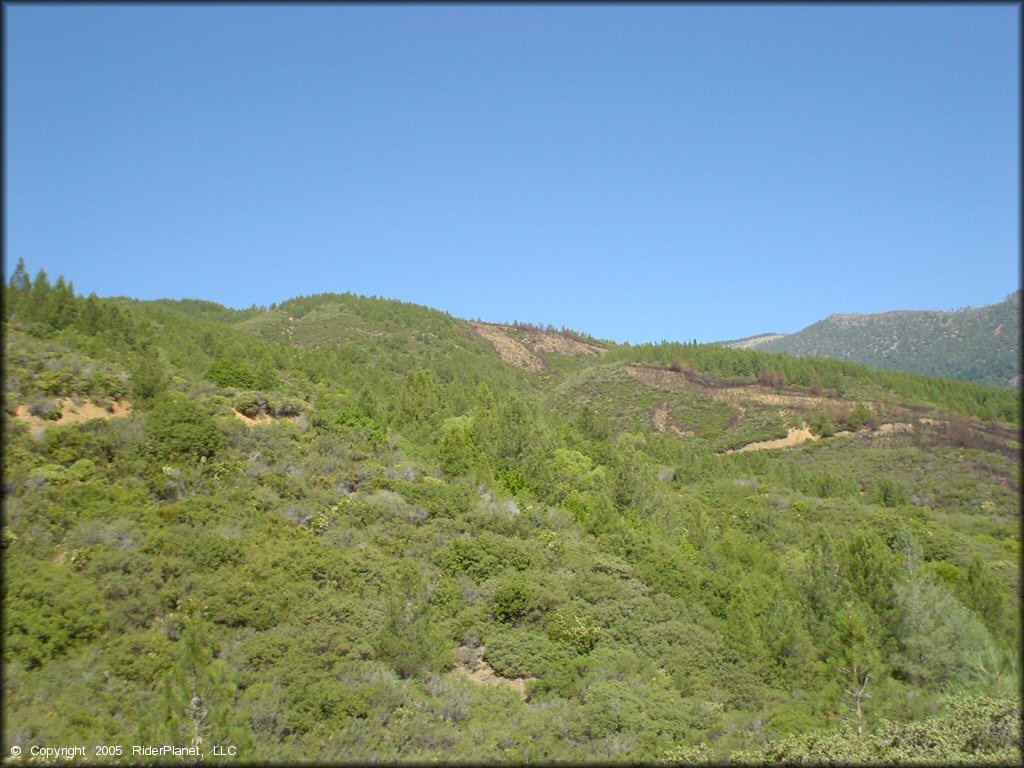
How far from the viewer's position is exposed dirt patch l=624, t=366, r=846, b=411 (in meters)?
78.8

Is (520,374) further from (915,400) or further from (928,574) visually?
(928,574)

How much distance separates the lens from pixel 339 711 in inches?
500

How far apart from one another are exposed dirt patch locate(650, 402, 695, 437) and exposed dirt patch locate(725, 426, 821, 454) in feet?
22.6

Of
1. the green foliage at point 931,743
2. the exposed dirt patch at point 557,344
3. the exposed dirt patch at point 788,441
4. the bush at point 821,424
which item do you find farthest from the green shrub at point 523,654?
the exposed dirt patch at point 557,344

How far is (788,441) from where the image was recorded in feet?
230

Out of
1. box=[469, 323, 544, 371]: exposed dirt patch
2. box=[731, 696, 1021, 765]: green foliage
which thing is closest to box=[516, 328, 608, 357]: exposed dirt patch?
box=[469, 323, 544, 371]: exposed dirt patch

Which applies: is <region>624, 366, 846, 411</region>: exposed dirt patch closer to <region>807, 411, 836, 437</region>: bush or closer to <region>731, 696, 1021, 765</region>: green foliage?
<region>807, 411, 836, 437</region>: bush

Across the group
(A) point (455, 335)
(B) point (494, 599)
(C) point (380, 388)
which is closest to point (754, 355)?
(A) point (455, 335)

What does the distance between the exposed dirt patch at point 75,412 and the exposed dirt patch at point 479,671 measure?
49.1 ft

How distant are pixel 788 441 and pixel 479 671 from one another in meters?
61.0

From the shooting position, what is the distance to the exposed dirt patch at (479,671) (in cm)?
1578

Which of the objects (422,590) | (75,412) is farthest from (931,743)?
(75,412)

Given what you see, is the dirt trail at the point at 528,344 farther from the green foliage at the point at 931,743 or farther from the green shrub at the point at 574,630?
the green foliage at the point at 931,743

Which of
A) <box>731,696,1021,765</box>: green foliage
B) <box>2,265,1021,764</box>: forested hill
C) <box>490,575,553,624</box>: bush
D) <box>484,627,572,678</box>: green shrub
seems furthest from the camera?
<box>490,575,553,624</box>: bush
